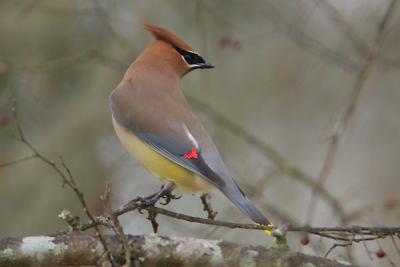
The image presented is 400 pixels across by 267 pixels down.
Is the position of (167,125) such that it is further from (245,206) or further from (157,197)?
(245,206)

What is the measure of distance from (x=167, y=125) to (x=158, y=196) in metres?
0.37

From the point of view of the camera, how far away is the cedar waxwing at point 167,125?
11.7 ft

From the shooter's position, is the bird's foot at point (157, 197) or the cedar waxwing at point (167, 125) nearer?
the bird's foot at point (157, 197)

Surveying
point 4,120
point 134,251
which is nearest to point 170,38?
point 4,120

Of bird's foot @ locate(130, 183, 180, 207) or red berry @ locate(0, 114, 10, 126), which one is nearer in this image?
bird's foot @ locate(130, 183, 180, 207)

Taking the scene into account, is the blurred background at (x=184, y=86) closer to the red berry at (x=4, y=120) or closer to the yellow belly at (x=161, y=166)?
the red berry at (x=4, y=120)

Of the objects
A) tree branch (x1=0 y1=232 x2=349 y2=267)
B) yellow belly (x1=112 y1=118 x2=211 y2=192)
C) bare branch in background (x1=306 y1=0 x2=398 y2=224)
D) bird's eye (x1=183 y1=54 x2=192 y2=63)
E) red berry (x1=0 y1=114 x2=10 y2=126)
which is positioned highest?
red berry (x1=0 y1=114 x2=10 y2=126)

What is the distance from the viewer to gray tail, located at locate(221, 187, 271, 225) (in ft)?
10.2

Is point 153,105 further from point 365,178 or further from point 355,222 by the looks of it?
point 365,178

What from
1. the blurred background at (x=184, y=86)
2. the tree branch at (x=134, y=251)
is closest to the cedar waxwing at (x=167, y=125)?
the tree branch at (x=134, y=251)

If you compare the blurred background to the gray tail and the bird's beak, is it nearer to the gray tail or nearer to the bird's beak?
the bird's beak

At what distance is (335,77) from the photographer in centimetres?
612

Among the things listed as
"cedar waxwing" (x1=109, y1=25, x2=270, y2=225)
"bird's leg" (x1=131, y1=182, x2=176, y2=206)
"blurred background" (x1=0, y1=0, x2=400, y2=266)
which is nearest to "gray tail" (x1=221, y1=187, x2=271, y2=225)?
"cedar waxwing" (x1=109, y1=25, x2=270, y2=225)

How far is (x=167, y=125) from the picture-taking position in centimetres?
379
